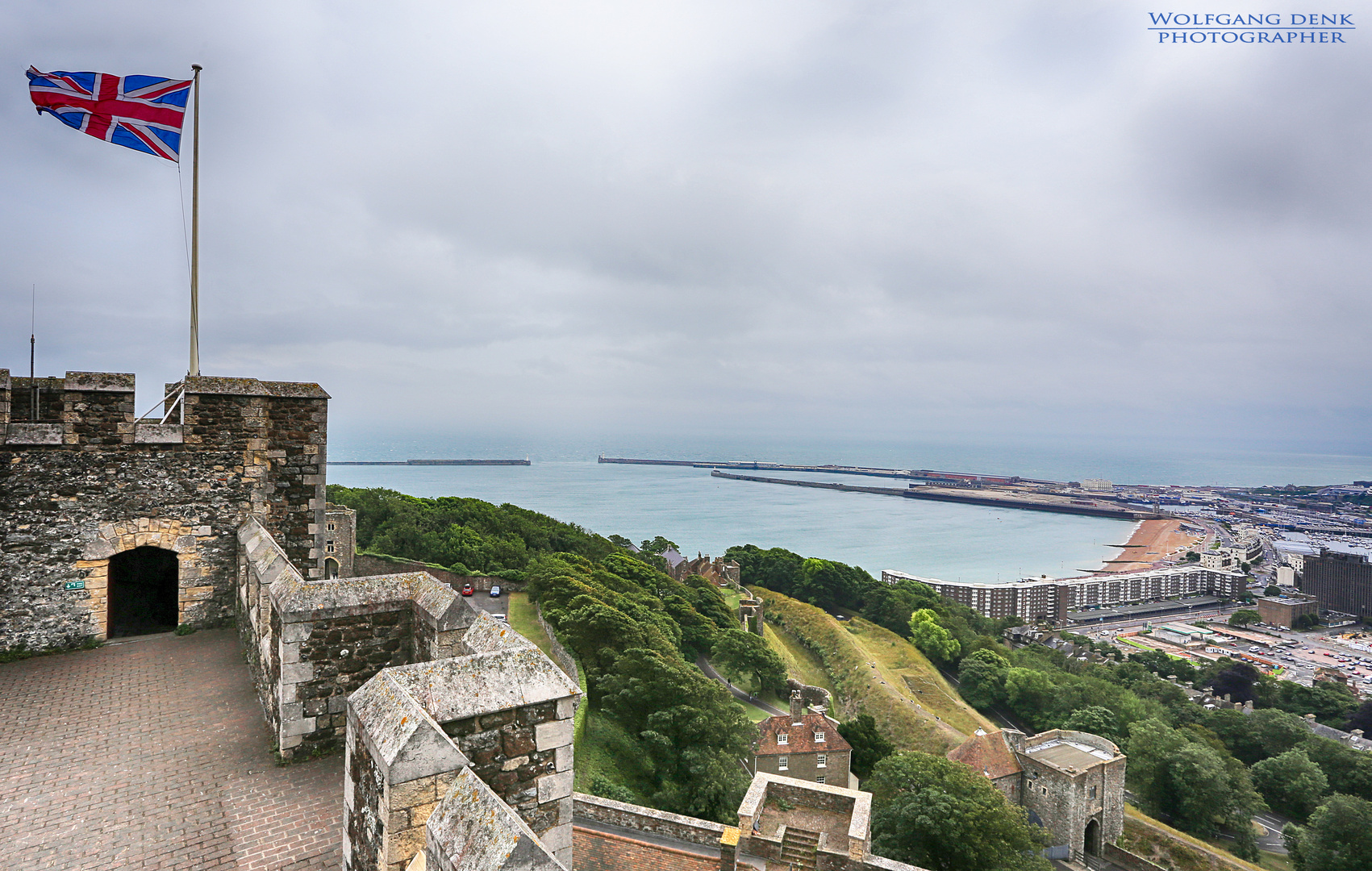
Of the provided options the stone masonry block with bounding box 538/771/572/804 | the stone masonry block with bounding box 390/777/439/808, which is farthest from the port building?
A: the stone masonry block with bounding box 390/777/439/808

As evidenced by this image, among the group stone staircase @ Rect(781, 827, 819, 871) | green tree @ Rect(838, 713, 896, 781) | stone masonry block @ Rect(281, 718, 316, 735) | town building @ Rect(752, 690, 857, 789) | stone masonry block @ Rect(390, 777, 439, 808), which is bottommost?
green tree @ Rect(838, 713, 896, 781)

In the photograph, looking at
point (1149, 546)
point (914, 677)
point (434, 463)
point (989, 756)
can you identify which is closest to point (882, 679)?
point (914, 677)

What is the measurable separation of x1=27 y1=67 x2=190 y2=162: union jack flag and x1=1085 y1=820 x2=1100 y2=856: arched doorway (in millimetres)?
34340

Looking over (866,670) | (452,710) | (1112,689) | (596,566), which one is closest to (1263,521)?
(1112,689)

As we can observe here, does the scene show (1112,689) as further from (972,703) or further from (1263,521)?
(1263,521)

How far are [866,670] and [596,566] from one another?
1845cm

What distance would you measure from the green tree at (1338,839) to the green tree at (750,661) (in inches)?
862

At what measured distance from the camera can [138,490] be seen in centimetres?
796

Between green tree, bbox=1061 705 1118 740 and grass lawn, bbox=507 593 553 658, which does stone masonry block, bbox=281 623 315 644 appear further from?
green tree, bbox=1061 705 1118 740

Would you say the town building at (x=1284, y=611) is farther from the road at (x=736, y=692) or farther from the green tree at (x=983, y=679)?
the road at (x=736, y=692)

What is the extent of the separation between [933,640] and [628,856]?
146ft

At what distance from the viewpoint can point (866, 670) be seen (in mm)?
40312

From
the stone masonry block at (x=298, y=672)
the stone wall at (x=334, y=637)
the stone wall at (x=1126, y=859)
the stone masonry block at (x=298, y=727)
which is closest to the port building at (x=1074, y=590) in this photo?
the stone wall at (x=1126, y=859)

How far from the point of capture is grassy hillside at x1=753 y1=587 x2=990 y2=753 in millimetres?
32938
